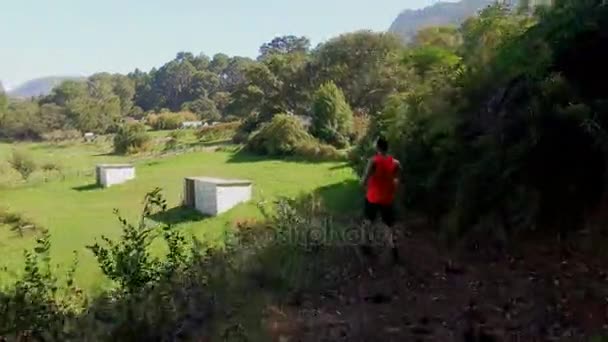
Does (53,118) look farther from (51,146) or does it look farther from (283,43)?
(283,43)

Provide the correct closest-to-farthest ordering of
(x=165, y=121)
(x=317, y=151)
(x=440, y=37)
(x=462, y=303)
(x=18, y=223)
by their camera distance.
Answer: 1. (x=462, y=303)
2. (x=440, y=37)
3. (x=18, y=223)
4. (x=317, y=151)
5. (x=165, y=121)

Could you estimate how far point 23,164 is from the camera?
35.1 m

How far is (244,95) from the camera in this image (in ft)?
158

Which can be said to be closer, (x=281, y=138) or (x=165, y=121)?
(x=281, y=138)

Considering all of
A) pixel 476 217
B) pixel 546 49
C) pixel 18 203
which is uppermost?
pixel 546 49

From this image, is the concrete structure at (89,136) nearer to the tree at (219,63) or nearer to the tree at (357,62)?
the tree at (357,62)

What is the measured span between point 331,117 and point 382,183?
97.5ft

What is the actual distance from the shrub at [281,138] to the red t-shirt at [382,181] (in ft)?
88.9

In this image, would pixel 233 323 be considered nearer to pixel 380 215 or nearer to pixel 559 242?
pixel 380 215

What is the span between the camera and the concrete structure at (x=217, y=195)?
58.9ft

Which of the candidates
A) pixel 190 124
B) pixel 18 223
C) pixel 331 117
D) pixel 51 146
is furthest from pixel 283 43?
pixel 18 223

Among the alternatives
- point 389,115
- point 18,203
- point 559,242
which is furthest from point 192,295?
point 18,203

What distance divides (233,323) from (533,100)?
352 centimetres

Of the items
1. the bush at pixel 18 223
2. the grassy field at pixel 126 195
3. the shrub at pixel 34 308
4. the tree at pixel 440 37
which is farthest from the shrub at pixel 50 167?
the shrub at pixel 34 308
